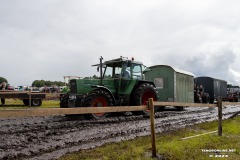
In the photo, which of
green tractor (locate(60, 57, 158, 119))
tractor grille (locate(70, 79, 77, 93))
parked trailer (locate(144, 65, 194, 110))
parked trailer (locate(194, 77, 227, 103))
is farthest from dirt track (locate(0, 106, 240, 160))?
parked trailer (locate(194, 77, 227, 103))

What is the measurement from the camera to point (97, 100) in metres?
10.8

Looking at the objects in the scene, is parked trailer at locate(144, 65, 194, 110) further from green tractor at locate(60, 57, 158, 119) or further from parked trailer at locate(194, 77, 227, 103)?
parked trailer at locate(194, 77, 227, 103)

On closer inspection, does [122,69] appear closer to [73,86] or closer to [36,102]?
[73,86]

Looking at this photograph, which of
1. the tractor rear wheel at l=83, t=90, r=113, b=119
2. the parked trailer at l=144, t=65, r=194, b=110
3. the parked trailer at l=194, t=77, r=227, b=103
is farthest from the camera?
the parked trailer at l=194, t=77, r=227, b=103

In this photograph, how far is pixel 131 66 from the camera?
41.9ft

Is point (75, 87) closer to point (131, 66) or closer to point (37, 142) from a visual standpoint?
point (131, 66)

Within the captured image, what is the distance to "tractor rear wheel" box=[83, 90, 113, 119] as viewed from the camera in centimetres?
1039

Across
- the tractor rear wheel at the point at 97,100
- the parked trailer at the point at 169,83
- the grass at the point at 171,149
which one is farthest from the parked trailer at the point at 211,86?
the grass at the point at 171,149

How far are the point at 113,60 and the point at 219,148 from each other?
25.4ft

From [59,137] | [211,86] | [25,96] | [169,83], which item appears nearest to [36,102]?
[25,96]

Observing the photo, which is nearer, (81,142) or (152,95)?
(81,142)

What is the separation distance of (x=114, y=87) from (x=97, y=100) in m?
1.81

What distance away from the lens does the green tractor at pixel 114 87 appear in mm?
10992

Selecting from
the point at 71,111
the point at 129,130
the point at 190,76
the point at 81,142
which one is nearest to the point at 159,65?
the point at 190,76
